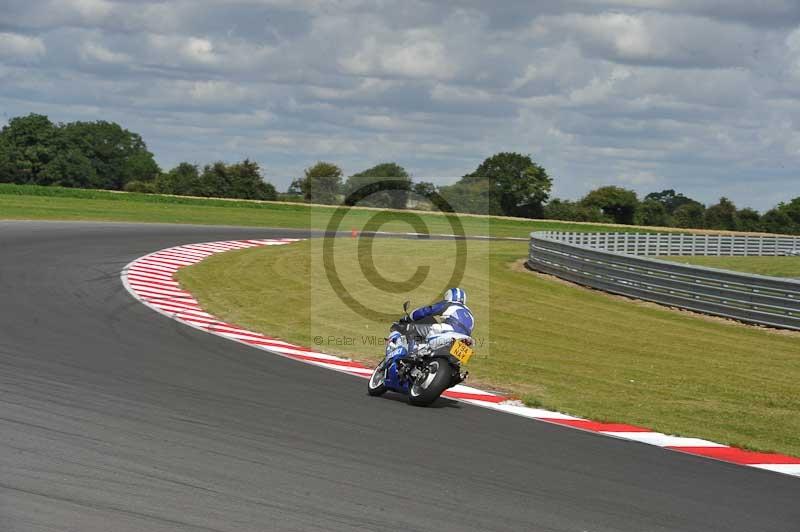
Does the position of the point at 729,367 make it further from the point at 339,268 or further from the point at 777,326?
the point at 339,268

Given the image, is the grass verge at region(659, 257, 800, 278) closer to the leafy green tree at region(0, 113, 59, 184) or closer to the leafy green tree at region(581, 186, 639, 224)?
the leafy green tree at region(581, 186, 639, 224)

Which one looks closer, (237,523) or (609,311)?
(237,523)

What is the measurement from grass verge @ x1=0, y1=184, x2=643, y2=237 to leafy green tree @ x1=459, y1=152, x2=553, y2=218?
2214 cm

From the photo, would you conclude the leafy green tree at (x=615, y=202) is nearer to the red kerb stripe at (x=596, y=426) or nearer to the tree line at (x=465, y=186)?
the tree line at (x=465, y=186)

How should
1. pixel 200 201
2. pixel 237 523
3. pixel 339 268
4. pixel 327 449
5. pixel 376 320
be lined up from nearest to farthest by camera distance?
pixel 237 523, pixel 327 449, pixel 376 320, pixel 339 268, pixel 200 201

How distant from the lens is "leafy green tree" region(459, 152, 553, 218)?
10031 centimetres

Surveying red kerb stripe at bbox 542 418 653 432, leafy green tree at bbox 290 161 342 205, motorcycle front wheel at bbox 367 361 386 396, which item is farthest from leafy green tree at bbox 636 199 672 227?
red kerb stripe at bbox 542 418 653 432

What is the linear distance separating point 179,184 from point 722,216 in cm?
5390

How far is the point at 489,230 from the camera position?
63.6 meters

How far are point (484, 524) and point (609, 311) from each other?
16279 mm

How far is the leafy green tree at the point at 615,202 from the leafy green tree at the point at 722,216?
10.8 meters

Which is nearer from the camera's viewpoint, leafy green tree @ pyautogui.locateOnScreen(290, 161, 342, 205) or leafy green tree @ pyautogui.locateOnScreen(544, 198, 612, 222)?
leafy green tree @ pyautogui.locateOnScreen(290, 161, 342, 205)

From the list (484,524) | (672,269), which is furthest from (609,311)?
(484,524)

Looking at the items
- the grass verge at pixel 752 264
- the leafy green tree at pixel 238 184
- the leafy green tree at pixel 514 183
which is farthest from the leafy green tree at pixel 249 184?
the grass verge at pixel 752 264
